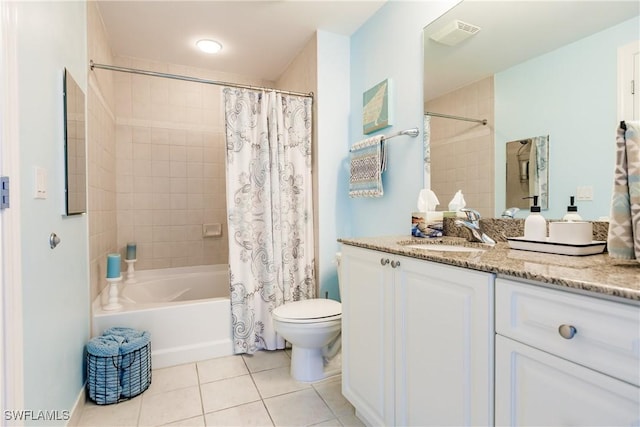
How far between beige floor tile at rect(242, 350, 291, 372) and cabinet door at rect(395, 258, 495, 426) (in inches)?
42.4

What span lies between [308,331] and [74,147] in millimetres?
1470

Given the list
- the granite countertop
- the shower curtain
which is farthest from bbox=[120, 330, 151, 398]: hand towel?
the granite countertop

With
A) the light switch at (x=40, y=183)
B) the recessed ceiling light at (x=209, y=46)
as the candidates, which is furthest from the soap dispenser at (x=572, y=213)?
the recessed ceiling light at (x=209, y=46)

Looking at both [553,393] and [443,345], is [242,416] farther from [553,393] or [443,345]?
[553,393]

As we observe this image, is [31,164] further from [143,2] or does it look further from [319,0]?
[319,0]

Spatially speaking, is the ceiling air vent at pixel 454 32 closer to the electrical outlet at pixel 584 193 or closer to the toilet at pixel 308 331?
the electrical outlet at pixel 584 193

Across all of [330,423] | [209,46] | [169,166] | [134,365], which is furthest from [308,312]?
[209,46]

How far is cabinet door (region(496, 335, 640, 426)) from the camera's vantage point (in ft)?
2.06

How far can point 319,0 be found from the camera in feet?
6.73

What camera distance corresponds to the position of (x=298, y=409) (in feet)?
5.33

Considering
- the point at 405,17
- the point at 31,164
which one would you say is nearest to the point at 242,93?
the point at 405,17

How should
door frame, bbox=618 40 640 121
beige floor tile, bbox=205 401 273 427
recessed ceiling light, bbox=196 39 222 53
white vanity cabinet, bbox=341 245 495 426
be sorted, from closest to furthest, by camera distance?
1. white vanity cabinet, bbox=341 245 495 426
2. door frame, bbox=618 40 640 121
3. beige floor tile, bbox=205 401 273 427
4. recessed ceiling light, bbox=196 39 222 53

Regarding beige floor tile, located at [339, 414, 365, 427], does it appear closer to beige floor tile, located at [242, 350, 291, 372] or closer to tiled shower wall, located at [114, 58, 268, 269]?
beige floor tile, located at [242, 350, 291, 372]

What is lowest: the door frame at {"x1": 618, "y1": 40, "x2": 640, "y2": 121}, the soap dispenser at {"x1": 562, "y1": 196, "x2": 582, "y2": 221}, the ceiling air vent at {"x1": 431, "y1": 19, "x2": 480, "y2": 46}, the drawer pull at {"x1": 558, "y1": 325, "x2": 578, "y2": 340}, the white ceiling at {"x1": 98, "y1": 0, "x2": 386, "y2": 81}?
the drawer pull at {"x1": 558, "y1": 325, "x2": 578, "y2": 340}
